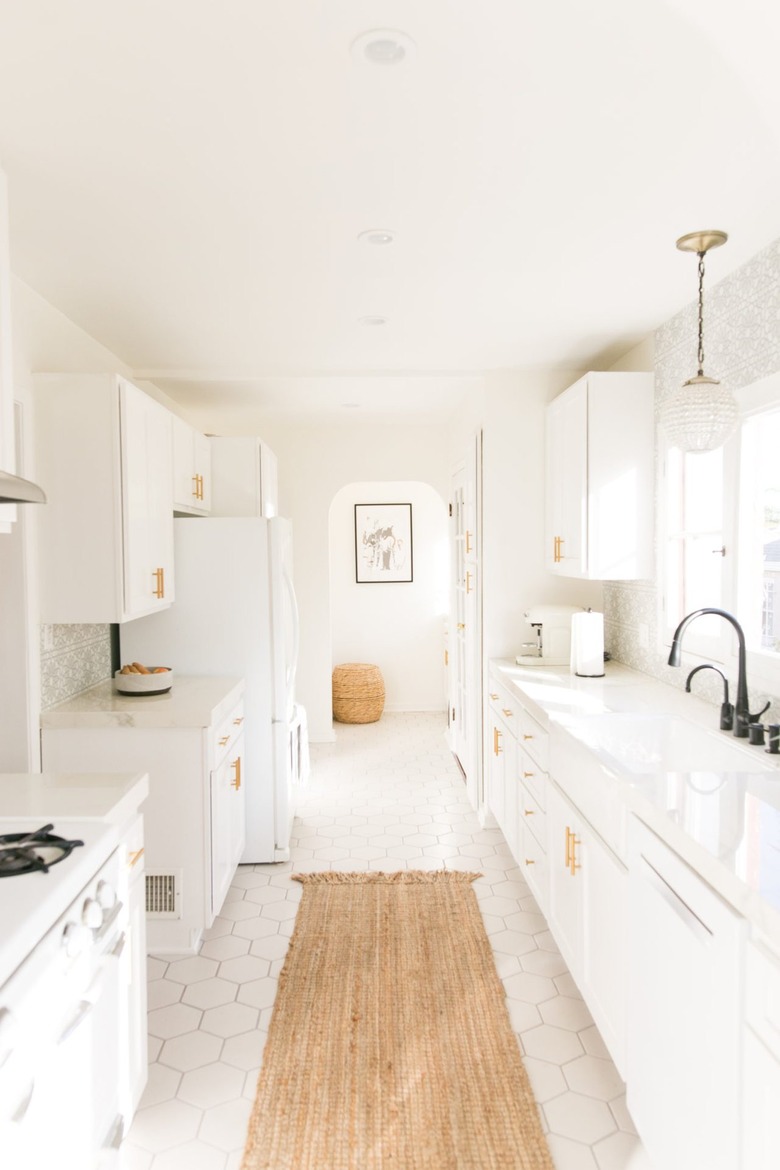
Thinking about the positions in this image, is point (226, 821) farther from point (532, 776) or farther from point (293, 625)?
point (532, 776)

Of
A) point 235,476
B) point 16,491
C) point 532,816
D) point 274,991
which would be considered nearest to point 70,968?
point 16,491

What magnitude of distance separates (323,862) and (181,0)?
3341mm

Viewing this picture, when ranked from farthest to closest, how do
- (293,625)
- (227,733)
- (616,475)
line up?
(293,625), (616,475), (227,733)

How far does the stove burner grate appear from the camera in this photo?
151 cm

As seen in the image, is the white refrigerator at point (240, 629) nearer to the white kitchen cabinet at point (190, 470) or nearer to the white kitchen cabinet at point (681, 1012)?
the white kitchen cabinet at point (190, 470)

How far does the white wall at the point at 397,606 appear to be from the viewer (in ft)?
23.3

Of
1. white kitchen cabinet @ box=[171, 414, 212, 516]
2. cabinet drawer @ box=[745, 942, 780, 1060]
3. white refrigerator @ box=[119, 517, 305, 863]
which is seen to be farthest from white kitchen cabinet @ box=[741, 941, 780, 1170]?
white kitchen cabinet @ box=[171, 414, 212, 516]

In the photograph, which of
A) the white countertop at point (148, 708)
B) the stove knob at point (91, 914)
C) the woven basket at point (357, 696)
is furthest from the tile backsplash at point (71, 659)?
the woven basket at point (357, 696)

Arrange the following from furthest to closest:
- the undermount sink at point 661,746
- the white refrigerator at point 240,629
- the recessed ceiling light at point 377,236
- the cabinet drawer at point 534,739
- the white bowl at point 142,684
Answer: the white refrigerator at point 240,629, the white bowl at point 142,684, the cabinet drawer at point 534,739, the recessed ceiling light at point 377,236, the undermount sink at point 661,746

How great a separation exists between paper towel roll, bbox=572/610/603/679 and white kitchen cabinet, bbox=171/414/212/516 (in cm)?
196

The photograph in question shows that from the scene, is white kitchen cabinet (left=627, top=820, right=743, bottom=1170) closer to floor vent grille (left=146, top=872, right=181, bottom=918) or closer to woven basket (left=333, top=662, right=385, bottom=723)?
floor vent grille (left=146, top=872, right=181, bottom=918)

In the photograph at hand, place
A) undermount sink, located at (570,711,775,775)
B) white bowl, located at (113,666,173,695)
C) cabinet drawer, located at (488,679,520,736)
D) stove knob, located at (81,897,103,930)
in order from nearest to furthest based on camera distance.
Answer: stove knob, located at (81,897,103,930) → undermount sink, located at (570,711,775,775) → white bowl, located at (113,666,173,695) → cabinet drawer, located at (488,679,520,736)

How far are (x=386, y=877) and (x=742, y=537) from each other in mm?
2118

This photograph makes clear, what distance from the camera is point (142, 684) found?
3180mm
